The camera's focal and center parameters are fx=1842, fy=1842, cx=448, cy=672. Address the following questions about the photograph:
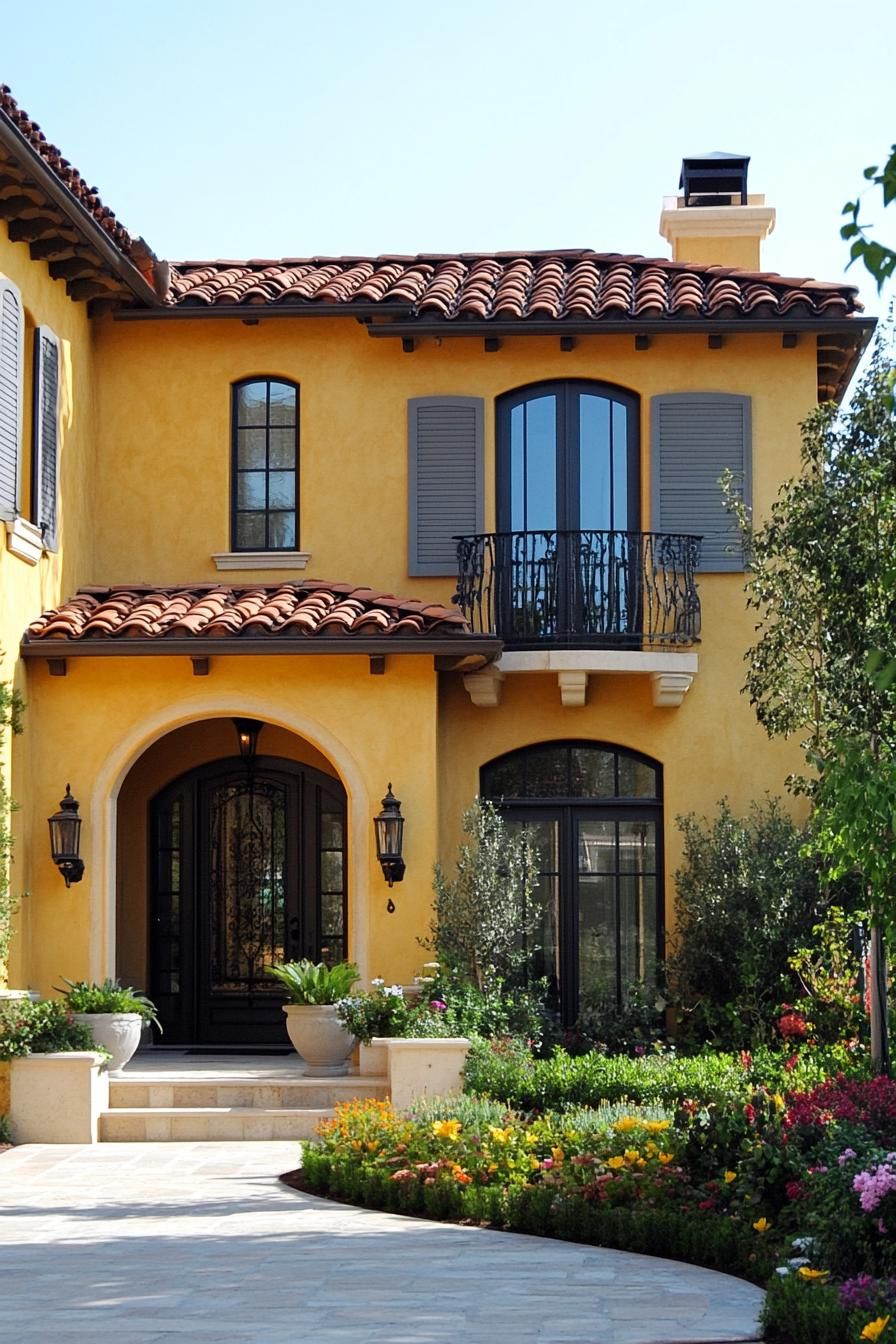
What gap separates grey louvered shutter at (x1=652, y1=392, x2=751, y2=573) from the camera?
1720 centimetres

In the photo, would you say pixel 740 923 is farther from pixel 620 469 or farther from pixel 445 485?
pixel 445 485

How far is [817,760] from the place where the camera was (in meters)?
11.2

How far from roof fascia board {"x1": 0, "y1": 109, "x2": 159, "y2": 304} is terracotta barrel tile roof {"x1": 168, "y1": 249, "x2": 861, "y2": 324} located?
62 cm

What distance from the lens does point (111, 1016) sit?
14.6 m

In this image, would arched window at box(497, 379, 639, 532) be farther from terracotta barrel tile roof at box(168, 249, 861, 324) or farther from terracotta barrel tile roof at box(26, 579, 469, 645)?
terracotta barrel tile roof at box(26, 579, 469, 645)

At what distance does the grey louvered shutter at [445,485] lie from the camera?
17312mm

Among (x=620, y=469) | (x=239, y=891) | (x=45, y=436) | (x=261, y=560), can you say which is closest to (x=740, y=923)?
(x=620, y=469)

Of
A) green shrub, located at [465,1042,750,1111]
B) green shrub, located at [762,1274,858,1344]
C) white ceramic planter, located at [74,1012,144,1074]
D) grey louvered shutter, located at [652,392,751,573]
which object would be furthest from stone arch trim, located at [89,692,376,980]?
green shrub, located at [762,1274,858,1344]

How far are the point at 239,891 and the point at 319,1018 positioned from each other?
10.1 ft

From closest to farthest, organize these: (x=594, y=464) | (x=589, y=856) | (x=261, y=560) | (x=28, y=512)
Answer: (x=28, y=512) → (x=589, y=856) → (x=594, y=464) → (x=261, y=560)

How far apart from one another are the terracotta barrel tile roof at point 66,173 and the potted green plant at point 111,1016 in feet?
21.1

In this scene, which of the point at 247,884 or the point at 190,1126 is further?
the point at 247,884

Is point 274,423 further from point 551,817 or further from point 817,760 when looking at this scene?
point 817,760

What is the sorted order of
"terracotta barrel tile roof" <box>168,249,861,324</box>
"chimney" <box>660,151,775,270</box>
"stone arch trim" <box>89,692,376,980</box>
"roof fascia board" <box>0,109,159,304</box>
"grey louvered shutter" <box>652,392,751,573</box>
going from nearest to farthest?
1. "roof fascia board" <box>0,109,159,304</box>
2. "stone arch trim" <box>89,692,376,980</box>
3. "terracotta barrel tile roof" <box>168,249,861,324</box>
4. "grey louvered shutter" <box>652,392,751,573</box>
5. "chimney" <box>660,151,775,270</box>
